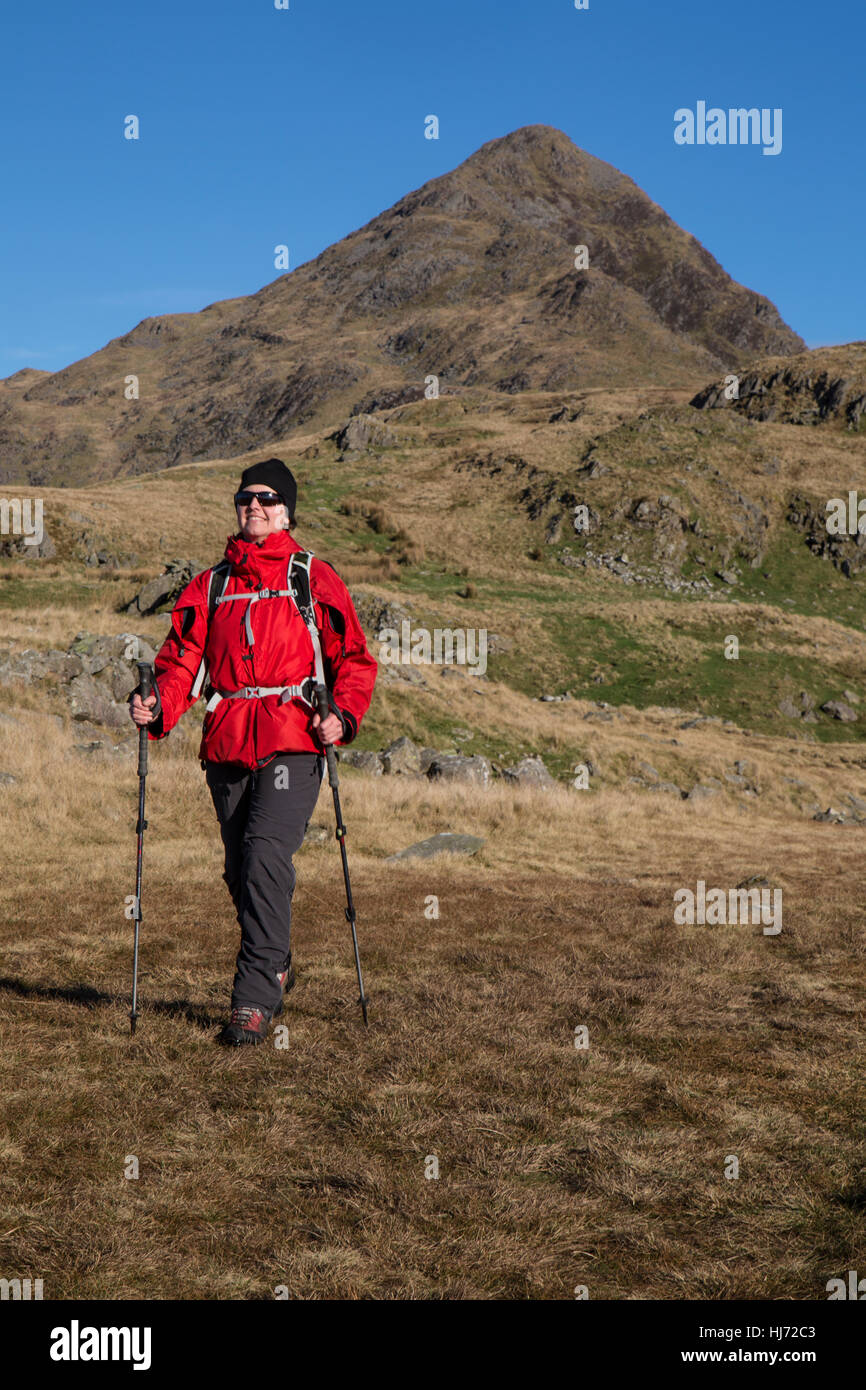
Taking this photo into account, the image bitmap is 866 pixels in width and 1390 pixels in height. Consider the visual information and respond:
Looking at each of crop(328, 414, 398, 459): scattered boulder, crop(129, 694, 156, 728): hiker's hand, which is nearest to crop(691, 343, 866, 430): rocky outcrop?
crop(328, 414, 398, 459): scattered boulder

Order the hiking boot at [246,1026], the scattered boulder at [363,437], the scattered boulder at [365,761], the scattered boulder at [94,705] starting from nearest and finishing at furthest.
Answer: the hiking boot at [246,1026], the scattered boulder at [94,705], the scattered boulder at [365,761], the scattered boulder at [363,437]

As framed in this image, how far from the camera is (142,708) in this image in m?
5.89

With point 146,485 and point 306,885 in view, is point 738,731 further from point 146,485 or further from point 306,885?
point 146,485

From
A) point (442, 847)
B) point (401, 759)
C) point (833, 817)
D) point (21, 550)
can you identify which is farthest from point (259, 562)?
point (21, 550)

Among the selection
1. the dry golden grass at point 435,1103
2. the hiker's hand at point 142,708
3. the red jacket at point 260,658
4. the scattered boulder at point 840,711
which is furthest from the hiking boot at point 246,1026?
the scattered boulder at point 840,711

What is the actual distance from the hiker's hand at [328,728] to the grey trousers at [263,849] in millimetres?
207

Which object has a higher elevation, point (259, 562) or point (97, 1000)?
point (259, 562)

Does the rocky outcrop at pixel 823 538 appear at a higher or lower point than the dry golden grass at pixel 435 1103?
higher

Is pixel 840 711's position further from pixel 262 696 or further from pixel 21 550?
pixel 262 696

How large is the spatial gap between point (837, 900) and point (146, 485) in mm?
53723

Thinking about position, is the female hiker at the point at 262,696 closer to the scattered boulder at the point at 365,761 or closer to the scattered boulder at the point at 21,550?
the scattered boulder at the point at 365,761

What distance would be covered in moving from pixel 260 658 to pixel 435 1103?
9.38ft

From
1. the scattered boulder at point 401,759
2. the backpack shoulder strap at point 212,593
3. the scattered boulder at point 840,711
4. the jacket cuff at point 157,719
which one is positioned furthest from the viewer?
the scattered boulder at point 840,711

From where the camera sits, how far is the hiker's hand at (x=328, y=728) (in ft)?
19.2
